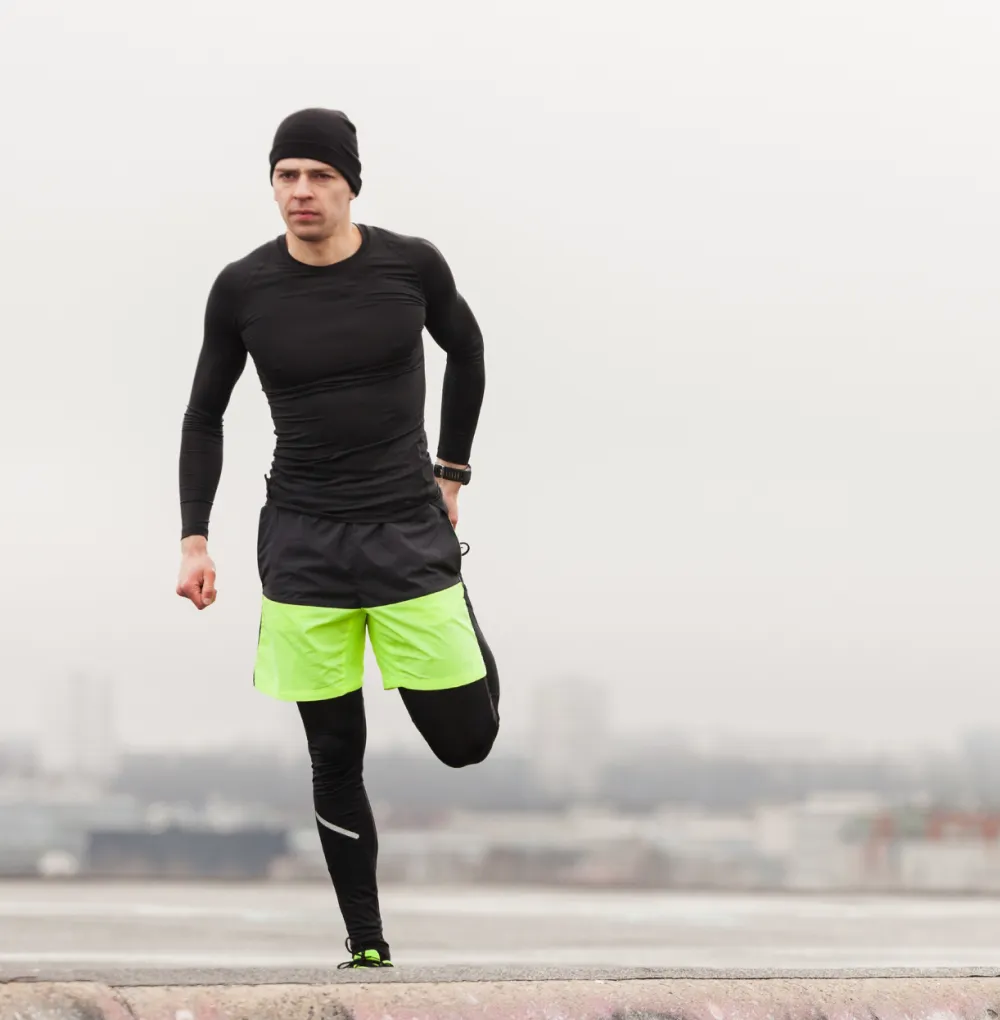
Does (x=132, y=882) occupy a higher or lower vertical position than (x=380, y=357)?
lower

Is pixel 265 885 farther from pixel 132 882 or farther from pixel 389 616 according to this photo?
pixel 389 616

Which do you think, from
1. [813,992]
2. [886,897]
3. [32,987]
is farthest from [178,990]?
[886,897]

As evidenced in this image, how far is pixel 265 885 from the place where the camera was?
11.6m

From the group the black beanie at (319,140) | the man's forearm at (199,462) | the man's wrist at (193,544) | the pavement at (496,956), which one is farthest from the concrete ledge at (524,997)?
the black beanie at (319,140)

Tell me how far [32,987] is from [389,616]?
158 cm

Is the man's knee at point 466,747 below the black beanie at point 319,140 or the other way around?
below

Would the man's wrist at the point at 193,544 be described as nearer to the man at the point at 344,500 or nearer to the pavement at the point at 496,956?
the man at the point at 344,500

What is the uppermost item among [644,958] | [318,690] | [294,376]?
[294,376]

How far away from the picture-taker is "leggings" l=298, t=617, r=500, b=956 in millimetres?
4512

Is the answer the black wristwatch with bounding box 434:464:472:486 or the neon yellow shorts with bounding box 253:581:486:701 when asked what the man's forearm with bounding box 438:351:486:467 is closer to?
the black wristwatch with bounding box 434:464:472:486

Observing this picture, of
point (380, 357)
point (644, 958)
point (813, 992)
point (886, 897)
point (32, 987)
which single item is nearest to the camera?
point (32, 987)

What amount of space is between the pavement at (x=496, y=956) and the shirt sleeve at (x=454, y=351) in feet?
4.21

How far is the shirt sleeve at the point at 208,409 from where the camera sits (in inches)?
178

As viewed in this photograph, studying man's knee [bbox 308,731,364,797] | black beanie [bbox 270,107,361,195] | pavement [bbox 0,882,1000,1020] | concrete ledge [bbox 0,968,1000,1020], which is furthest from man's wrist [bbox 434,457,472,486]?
concrete ledge [bbox 0,968,1000,1020]
